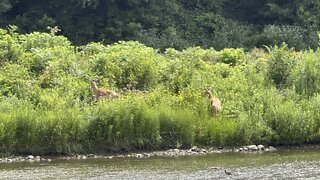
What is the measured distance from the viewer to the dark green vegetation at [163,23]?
46.9 meters

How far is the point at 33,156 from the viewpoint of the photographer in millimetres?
22984

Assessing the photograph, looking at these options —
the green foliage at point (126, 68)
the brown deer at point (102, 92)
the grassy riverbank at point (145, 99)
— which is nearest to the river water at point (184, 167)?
the grassy riverbank at point (145, 99)

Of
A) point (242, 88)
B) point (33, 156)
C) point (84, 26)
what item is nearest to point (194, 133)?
point (242, 88)

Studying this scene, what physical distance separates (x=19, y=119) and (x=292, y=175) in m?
9.40

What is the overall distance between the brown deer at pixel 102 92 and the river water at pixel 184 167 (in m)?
3.43

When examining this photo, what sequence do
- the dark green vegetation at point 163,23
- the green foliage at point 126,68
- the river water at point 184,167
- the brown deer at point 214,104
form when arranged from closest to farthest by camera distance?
the river water at point 184,167, the brown deer at point 214,104, the green foliage at point 126,68, the dark green vegetation at point 163,23

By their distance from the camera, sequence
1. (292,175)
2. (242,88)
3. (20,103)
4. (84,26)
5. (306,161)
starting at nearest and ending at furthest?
(292,175)
(306,161)
(20,103)
(242,88)
(84,26)

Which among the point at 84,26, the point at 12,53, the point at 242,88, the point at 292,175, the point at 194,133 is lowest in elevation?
the point at 292,175

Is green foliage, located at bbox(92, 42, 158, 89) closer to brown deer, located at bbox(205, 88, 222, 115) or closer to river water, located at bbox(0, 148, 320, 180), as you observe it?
brown deer, located at bbox(205, 88, 222, 115)

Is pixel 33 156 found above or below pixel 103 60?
below

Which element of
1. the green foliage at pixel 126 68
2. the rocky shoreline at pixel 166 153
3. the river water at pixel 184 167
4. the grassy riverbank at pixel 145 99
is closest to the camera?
the river water at pixel 184 167

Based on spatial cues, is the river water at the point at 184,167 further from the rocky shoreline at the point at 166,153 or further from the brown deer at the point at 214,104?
the brown deer at the point at 214,104

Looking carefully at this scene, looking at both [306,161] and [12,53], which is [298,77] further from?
[12,53]

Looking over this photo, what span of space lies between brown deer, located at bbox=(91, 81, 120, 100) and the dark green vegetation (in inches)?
769
